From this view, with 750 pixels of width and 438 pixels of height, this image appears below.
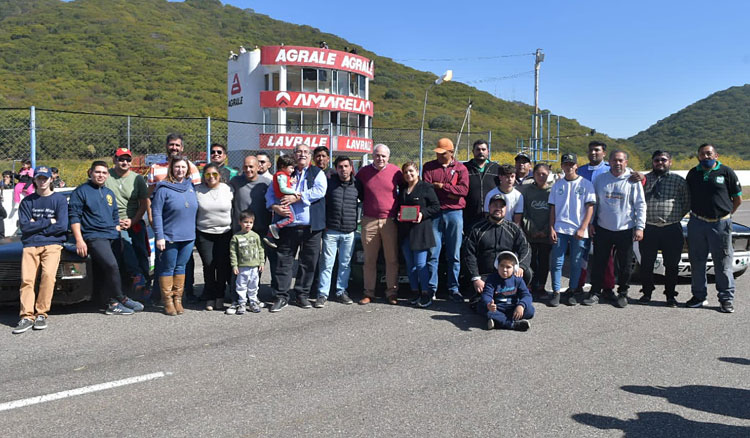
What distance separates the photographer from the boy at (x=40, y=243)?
578 centimetres

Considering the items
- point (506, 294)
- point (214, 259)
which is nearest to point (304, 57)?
point (214, 259)

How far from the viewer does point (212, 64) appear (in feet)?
278

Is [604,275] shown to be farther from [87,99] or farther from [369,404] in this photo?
[87,99]

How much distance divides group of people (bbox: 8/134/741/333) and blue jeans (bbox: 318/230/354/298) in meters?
0.01

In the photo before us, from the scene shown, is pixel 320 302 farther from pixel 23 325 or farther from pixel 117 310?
pixel 23 325

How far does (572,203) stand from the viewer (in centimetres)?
684

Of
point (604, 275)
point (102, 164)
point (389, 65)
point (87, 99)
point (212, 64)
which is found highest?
point (389, 65)

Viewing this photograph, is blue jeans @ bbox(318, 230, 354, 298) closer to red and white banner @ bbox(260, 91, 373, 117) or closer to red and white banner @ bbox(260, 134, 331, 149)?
red and white banner @ bbox(260, 134, 331, 149)

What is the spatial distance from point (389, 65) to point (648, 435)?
120 metres

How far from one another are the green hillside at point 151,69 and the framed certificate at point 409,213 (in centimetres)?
4194

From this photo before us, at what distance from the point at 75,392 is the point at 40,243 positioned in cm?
233

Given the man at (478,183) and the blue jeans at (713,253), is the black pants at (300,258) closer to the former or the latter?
the man at (478,183)

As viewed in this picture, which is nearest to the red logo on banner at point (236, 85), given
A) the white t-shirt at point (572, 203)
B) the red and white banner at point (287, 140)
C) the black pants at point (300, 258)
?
the red and white banner at point (287, 140)

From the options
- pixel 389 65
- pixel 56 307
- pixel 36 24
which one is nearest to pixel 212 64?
pixel 36 24
